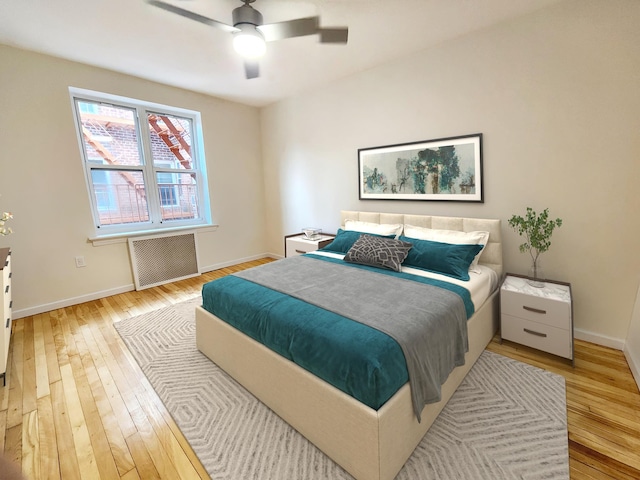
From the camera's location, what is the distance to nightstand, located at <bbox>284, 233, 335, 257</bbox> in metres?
3.78

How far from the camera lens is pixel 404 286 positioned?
208 cm

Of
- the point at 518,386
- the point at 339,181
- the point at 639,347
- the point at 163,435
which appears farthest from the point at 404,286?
the point at 339,181

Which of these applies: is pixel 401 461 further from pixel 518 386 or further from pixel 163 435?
pixel 163 435

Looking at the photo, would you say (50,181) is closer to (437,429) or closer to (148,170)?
(148,170)

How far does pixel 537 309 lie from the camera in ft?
7.06

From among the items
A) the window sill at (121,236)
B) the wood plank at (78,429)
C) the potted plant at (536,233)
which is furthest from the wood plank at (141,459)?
the potted plant at (536,233)

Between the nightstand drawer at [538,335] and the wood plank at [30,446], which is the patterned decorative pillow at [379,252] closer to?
the nightstand drawer at [538,335]

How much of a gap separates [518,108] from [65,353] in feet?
14.5

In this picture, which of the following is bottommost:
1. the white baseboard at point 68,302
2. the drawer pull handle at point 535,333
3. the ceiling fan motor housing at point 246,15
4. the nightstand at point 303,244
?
the drawer pull handle at point 535,333

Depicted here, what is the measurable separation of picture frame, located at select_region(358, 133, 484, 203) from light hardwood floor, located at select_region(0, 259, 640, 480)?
1.48m

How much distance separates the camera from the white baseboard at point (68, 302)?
307cm

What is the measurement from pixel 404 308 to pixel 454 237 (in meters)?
1.18

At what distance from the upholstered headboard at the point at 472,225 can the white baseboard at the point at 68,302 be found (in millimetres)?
3457

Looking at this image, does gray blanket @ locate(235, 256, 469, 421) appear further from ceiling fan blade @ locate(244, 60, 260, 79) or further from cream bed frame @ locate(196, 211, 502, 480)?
ceiling fan blade @ locate(244, 60, 260, 79)
